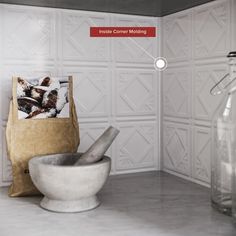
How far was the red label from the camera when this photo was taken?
122 cm

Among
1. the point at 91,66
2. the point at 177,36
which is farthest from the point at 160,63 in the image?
the point at 91,66

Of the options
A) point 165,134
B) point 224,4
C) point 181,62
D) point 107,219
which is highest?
point 224,4

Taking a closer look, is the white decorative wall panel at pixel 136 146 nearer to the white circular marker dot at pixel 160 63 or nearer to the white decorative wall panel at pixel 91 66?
the white decorative wall panel at pixel 91 66

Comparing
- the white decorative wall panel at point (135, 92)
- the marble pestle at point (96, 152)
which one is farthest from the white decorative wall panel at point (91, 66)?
the marble pestle at point (96, 152)

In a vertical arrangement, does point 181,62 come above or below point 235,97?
above

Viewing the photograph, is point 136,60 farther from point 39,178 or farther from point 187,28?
point 39,178

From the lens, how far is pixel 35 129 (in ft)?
3.37

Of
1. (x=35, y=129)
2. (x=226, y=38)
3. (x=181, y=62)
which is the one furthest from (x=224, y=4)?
(x=35, y=129)

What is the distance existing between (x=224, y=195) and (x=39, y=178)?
17.4 inches

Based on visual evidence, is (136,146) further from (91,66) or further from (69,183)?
(69,183)

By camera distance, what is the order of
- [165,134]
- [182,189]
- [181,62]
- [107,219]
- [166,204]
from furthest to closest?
→ [165,134] → [181,62] → [182,189] → [166,204] → [107,219]

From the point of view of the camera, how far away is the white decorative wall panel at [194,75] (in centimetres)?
104

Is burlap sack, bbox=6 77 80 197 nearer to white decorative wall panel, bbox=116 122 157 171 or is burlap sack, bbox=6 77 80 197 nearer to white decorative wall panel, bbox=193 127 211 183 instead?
white decorative wall panel, bbox=116 122 157 171

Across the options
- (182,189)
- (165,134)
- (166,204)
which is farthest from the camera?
(165,134)
